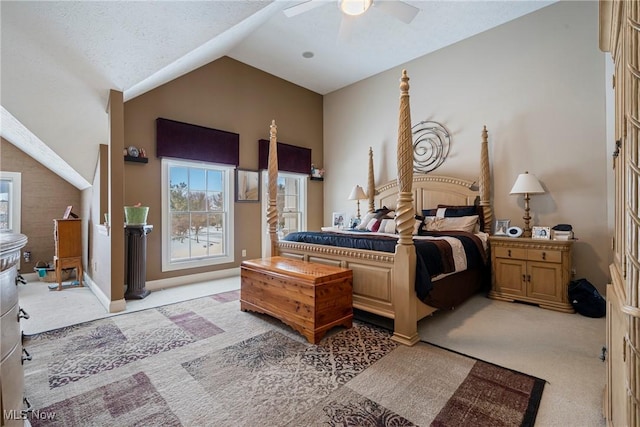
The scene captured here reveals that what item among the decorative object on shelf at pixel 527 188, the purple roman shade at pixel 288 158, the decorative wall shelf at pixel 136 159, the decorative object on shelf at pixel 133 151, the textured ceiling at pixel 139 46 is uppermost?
the textured ceiling at pixel 139 46

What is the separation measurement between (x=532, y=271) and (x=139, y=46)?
466 cm

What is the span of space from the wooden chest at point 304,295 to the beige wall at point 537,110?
9.60 ft

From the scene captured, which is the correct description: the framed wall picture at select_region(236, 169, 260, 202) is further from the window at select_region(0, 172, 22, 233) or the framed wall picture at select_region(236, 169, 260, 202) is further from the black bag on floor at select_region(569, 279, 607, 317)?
the black bag on floor at select_region(569, 279, 607, 317)

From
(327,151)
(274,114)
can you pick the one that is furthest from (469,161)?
(274,114)

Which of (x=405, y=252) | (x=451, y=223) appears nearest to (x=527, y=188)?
(x=451, y=223)

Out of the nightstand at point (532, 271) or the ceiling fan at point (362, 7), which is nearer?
the ceiling fan at point (362, 7)

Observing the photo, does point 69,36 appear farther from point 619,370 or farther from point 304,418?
point 619,370

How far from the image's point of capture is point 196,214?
4789 mm

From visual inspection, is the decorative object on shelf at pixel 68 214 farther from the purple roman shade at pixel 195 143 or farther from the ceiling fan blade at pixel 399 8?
the ceiling fan blade at pixel 399 8

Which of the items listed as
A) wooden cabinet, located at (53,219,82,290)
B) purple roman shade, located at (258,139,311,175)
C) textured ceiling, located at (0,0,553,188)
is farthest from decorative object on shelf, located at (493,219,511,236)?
wooden cabinet, located at (53,219,82,290)

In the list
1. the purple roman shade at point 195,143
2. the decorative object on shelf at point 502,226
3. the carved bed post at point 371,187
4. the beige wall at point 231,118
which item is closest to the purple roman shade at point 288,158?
the beige wall at point 231,118

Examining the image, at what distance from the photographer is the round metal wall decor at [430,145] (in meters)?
4.76

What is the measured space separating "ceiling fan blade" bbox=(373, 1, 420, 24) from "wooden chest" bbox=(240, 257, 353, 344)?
8.41 ft

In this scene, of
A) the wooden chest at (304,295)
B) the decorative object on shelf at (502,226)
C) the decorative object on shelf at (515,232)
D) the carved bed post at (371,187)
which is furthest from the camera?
the carved bed post at (371,187)
